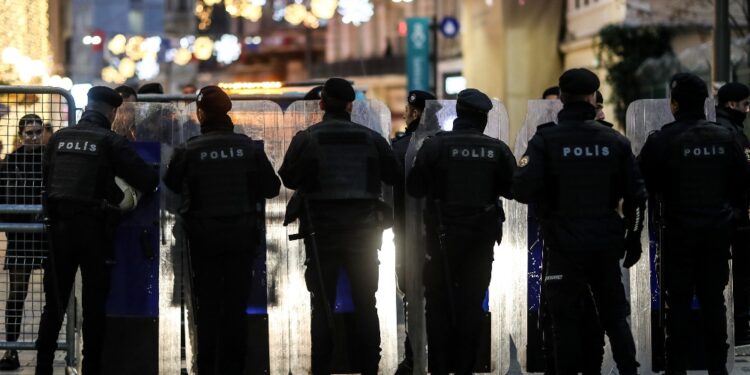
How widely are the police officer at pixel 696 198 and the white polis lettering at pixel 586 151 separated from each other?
62 cm

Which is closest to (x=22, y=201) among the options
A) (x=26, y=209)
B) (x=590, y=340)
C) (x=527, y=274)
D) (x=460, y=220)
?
(x=26, y=209)

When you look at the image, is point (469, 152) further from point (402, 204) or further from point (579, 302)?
point (579, 302)

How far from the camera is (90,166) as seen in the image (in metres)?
7.58

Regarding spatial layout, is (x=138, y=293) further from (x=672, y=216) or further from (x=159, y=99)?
(x=672, y=216)

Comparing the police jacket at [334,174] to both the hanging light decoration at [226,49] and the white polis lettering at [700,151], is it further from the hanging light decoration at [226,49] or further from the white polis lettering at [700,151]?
the hanging light decoration at [226,49]

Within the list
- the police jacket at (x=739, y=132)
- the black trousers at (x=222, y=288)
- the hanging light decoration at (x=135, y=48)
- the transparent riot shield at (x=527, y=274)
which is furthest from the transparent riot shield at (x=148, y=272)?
the hanging light decoration at (x=135, y=48)

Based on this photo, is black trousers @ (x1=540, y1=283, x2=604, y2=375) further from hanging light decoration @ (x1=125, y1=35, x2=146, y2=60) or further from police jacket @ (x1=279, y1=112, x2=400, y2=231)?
hanging light decoration @ (x1=125, y1=35, x2=146, y2=60)

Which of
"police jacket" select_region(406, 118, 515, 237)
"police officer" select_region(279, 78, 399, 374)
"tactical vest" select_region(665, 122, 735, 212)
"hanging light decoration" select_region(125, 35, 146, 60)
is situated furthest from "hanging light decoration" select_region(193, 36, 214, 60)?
"tactical vest" select_region(665, 122, 735, 212)

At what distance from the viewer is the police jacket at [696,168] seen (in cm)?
746

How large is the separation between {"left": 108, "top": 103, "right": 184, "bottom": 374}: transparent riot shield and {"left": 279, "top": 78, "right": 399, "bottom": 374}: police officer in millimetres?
968

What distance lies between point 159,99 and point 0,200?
5.66 ft

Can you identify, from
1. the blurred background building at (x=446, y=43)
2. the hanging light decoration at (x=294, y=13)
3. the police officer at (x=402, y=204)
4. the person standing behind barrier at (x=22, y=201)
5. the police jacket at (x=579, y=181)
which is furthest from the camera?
the hanging light decoration at (x=294, y=13)

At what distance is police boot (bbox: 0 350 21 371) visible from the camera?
29.1ft

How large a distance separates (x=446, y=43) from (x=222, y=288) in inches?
1797
